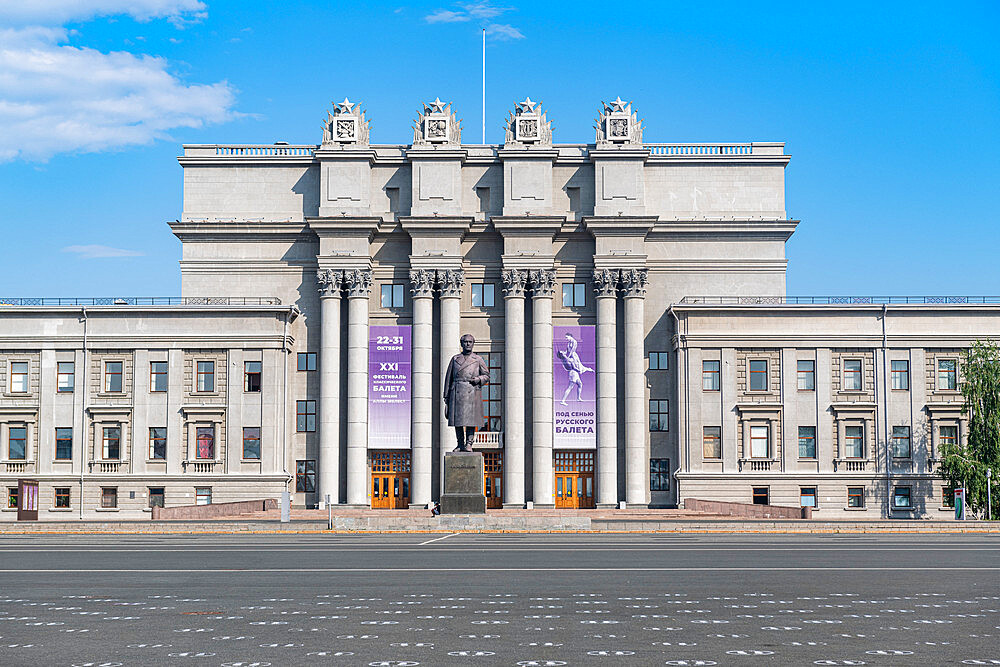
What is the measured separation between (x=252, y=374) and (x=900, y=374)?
137ft

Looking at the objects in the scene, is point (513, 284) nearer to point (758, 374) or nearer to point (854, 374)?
point (758, 374)

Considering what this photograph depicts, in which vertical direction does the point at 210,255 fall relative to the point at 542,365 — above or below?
above

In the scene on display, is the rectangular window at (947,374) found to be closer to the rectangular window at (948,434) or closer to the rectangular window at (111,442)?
the rectangular window at (948,434)

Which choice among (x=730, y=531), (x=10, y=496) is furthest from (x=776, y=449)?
(x=10, y=496)

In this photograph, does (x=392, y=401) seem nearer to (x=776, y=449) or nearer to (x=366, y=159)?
(x=366, y=159)

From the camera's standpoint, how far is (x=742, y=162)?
8294cm

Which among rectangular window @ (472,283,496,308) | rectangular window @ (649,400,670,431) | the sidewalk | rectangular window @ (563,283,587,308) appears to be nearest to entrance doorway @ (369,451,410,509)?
rectangular window @ (472,283,496,308)

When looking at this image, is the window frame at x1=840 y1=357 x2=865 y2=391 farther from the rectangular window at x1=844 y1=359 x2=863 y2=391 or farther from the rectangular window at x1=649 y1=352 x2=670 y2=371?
the rectangular window at x1=649 y1=352 x2=670 y2=371

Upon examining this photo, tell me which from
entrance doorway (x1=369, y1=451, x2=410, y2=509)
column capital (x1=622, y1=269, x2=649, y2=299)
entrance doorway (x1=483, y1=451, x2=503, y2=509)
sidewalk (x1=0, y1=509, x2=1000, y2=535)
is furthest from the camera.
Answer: entrance doorway (x1=483, y1=451, x2=503, y2=509)

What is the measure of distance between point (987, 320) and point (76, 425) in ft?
192

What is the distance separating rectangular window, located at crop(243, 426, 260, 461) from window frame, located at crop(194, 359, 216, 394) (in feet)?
11.4

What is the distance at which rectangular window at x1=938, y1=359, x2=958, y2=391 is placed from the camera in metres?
74.9

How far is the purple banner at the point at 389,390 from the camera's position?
7831 centimetres

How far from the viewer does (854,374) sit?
248 ft
